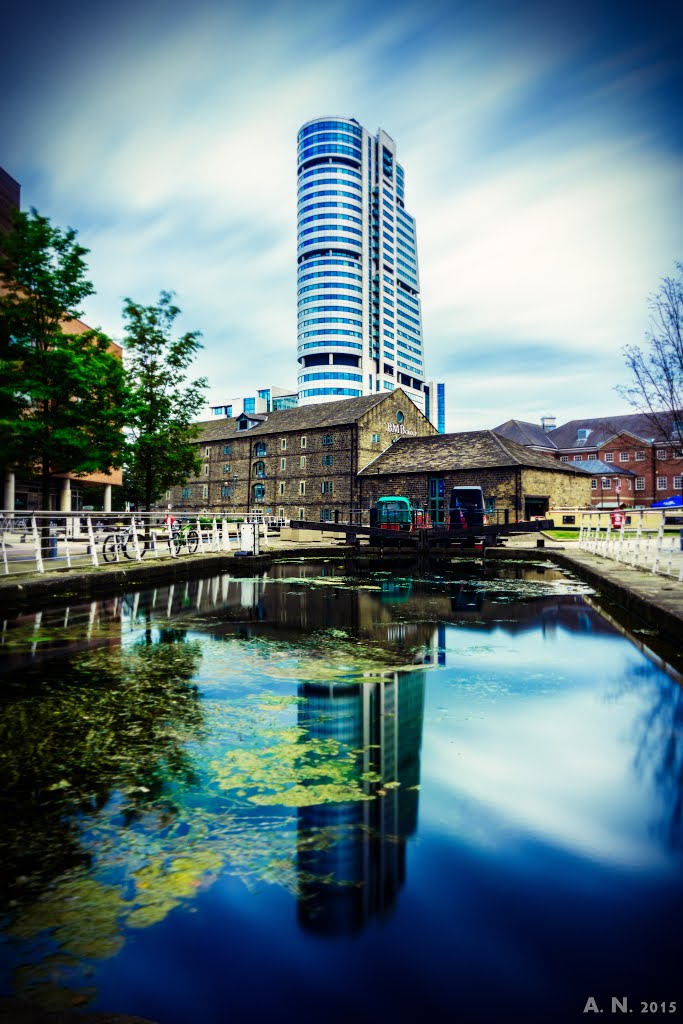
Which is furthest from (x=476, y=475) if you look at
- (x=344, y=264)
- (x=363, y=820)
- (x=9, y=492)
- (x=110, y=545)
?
(x=344, y=264)

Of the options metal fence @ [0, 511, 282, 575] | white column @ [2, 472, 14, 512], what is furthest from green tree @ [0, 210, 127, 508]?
white column @ [2, 472, 14, 512]

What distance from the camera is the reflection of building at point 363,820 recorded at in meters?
2.25

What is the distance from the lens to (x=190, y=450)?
22.3 metres

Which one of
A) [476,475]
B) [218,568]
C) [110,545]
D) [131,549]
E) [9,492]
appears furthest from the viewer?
[476,475]

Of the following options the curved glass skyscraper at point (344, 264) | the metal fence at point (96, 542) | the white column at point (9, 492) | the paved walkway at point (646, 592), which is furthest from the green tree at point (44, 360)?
the curved glass skyscraper at point (344, 264)

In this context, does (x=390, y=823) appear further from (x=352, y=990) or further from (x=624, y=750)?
(x=624, y=750)

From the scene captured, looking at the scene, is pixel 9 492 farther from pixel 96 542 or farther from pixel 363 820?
pixel 363 820

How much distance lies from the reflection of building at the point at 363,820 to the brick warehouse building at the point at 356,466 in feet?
103

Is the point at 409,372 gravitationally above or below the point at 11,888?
above

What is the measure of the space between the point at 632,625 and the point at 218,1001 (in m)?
8.00

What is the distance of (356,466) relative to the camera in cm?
4278

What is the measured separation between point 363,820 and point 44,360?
16.8m

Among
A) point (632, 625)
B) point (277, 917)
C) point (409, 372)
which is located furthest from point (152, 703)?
point (409, 372)

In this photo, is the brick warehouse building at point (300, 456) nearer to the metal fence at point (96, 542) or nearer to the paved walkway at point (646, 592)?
the metal fence at point (96, 542)
